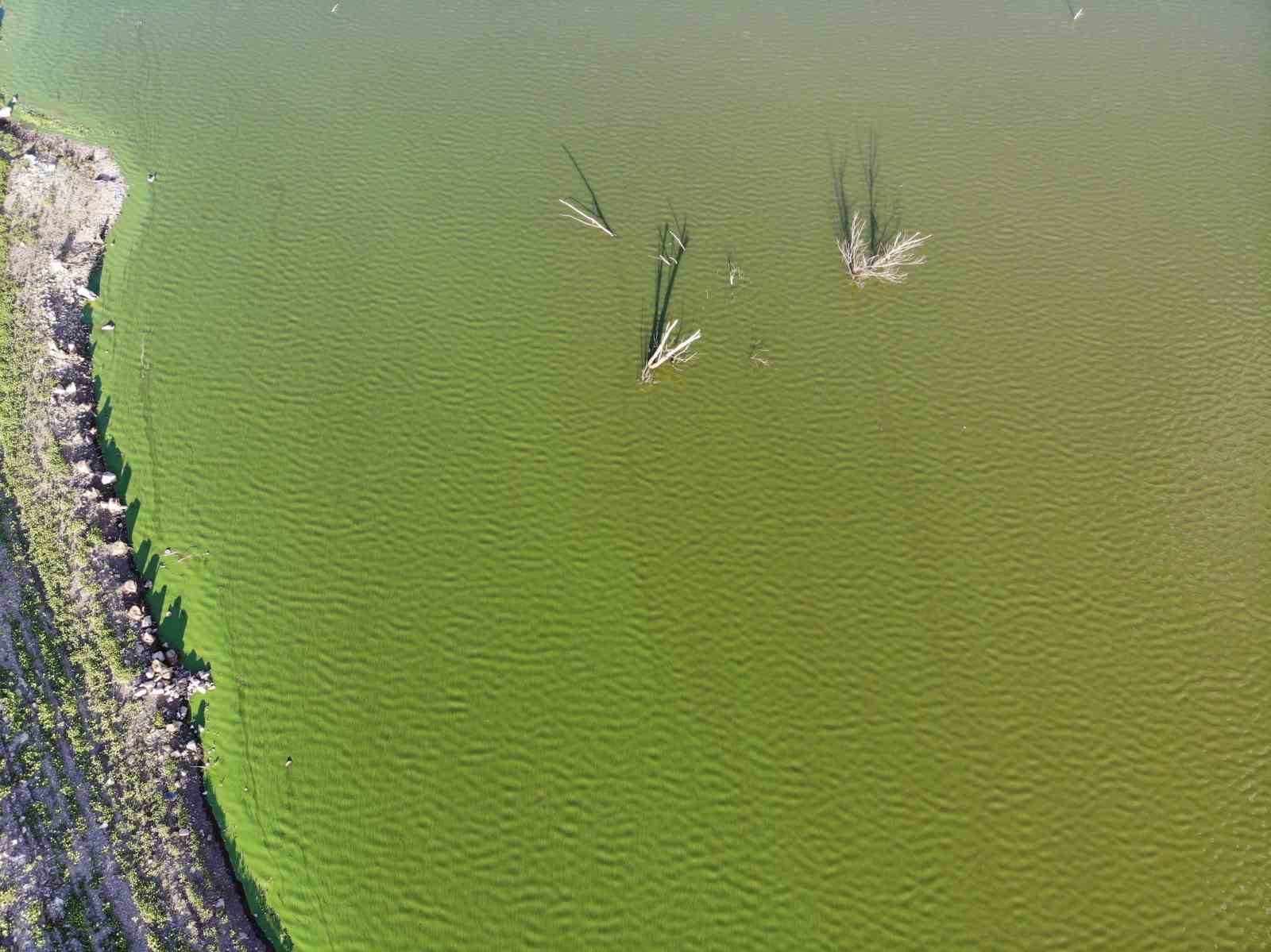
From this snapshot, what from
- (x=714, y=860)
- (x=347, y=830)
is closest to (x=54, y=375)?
(x=347, y=830)

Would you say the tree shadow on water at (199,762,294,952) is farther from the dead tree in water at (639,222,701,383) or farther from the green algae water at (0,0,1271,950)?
the dead tree in water at (639,222,701,383)

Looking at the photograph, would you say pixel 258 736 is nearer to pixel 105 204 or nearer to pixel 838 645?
pixel 838 645

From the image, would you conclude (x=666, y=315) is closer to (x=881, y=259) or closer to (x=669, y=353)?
(x=669, y=353)

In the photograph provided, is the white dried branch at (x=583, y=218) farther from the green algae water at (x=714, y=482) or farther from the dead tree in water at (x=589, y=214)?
the green algae water at (x=714, y=482)

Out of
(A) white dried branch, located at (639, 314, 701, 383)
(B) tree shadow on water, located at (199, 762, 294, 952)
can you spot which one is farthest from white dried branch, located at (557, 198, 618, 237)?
(B) tree shadow on water, located at (199, 762, 294, 952)

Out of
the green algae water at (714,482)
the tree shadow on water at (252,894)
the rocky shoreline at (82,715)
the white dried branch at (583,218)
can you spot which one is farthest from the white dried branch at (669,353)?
the tree shadow on water at (252,894)

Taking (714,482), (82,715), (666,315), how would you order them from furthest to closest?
(666,315)
(714,482)
(82,715)

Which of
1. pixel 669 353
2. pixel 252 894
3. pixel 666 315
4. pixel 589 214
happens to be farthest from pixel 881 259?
pixel 252 894
